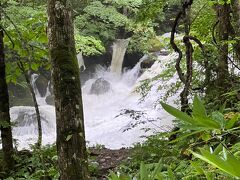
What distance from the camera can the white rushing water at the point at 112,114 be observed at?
11402 millimetres

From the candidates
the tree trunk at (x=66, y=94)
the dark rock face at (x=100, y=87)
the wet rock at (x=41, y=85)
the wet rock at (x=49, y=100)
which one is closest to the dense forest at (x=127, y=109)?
the tree trunk at (x=66, y=94)

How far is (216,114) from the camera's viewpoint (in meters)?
0.71

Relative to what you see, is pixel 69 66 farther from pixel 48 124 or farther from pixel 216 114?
pixel 48 124

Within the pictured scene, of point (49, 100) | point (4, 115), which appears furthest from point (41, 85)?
point (4, 115)

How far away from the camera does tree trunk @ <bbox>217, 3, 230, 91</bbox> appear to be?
486 cm

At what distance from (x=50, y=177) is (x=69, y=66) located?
2474 mm

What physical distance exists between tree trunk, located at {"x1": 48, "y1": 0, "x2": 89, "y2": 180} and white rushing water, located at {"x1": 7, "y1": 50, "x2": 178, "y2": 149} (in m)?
6.11

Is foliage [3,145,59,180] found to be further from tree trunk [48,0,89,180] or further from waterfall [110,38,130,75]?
waterfall [110,38,130,75]

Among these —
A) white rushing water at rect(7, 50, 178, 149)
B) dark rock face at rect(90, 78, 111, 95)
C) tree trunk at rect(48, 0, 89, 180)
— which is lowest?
white rushing water at rect(7, 50, 178, 149)

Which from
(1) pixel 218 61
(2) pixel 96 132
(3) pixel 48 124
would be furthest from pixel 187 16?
(3) pixel 48 124

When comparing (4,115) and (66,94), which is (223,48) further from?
(4,115)

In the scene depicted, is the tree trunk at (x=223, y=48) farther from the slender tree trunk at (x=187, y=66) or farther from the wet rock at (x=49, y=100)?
the wet rock at (x=49, y=100)

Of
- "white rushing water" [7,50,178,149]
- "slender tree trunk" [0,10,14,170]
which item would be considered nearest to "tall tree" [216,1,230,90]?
"slender tree trunk" [0,10,14,170]

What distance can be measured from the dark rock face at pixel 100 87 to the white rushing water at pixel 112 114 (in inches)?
7.2
